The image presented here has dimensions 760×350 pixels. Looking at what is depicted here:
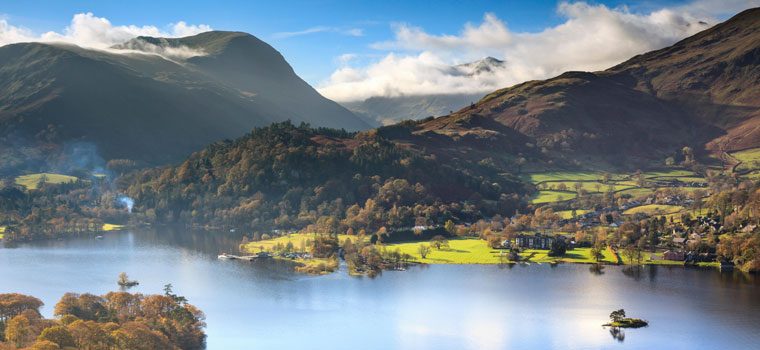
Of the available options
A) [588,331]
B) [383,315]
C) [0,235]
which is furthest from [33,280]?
[588,331]

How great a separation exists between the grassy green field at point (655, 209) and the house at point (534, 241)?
3224 centimetres

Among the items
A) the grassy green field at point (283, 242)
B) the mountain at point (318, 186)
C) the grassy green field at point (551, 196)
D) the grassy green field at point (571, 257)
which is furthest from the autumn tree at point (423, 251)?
the grassy green field at point (551, 196)

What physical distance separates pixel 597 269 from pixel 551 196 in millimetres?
67783

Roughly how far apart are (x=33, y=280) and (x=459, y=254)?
55362mm

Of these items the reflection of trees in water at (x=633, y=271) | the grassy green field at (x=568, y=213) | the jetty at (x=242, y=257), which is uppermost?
the grassy green field at (x=568, y=213)

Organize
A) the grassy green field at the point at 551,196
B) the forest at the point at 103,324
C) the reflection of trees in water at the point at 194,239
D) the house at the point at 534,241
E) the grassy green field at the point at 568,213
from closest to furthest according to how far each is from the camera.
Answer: the forest at the point at 103,324
the house at the point at 534,241
the reflection of trees in water at the point at 194,239
the grassy green field at the point at 568,213
the grassy green field at the point at 551,196

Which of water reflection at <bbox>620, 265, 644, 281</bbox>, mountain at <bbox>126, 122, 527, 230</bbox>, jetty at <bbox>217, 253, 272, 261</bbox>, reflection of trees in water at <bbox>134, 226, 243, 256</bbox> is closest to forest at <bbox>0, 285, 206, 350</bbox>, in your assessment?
jetty at <bbox>217, 253, 272, 261</bbox>

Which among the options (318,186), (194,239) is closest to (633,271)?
(194,239)

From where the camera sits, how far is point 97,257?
124625 mm

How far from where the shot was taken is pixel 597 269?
11019cm

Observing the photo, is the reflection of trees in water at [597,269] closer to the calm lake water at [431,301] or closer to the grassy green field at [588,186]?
the calm lake water at [431,301]

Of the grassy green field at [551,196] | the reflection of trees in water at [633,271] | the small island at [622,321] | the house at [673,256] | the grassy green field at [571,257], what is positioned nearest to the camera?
the small island at [622,321]

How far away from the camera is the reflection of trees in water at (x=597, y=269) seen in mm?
107438

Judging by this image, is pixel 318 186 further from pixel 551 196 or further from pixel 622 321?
pixel 622 321
